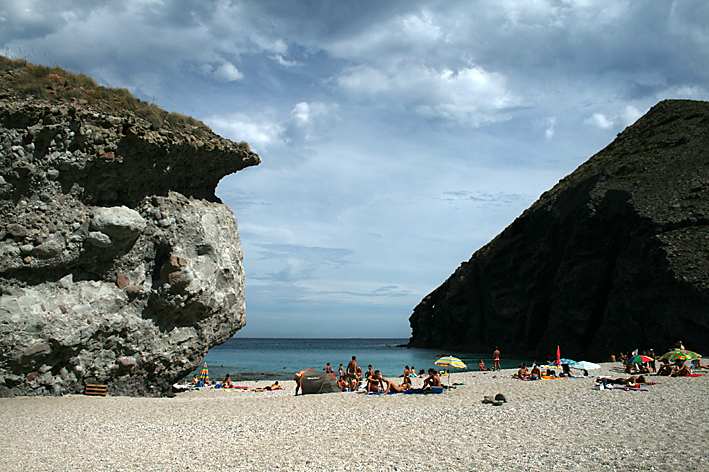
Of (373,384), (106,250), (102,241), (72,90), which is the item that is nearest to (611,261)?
(373,384)

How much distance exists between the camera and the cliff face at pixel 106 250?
40.6 feet

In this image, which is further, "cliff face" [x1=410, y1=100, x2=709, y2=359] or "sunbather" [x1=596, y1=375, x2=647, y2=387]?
"cliff face" [x1=410, y1=100, x2=709, y2=359]

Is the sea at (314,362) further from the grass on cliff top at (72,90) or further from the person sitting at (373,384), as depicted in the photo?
the grass on cliff top at (72,90)

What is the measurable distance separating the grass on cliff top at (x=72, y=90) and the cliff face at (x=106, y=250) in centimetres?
42

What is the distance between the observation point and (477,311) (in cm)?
6831

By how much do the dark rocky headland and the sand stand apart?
1596 mm

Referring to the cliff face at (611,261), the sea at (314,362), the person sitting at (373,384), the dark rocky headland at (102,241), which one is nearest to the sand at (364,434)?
the dark rocky headland at (102,241)

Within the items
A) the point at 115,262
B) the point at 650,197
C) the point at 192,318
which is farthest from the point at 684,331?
the point at 115,262

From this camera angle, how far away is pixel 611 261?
4878cm

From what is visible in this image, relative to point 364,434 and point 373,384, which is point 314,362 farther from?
point 364,434

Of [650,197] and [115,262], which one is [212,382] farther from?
[650,197]

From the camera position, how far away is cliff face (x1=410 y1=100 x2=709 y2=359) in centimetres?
3947

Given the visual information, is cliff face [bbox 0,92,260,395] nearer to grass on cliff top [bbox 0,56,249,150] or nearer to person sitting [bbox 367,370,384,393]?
grass on cliff top [bbox 0,56,249,150]

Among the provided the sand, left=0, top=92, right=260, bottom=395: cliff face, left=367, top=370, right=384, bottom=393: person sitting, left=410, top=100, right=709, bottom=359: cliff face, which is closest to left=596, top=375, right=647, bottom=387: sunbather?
the sand
